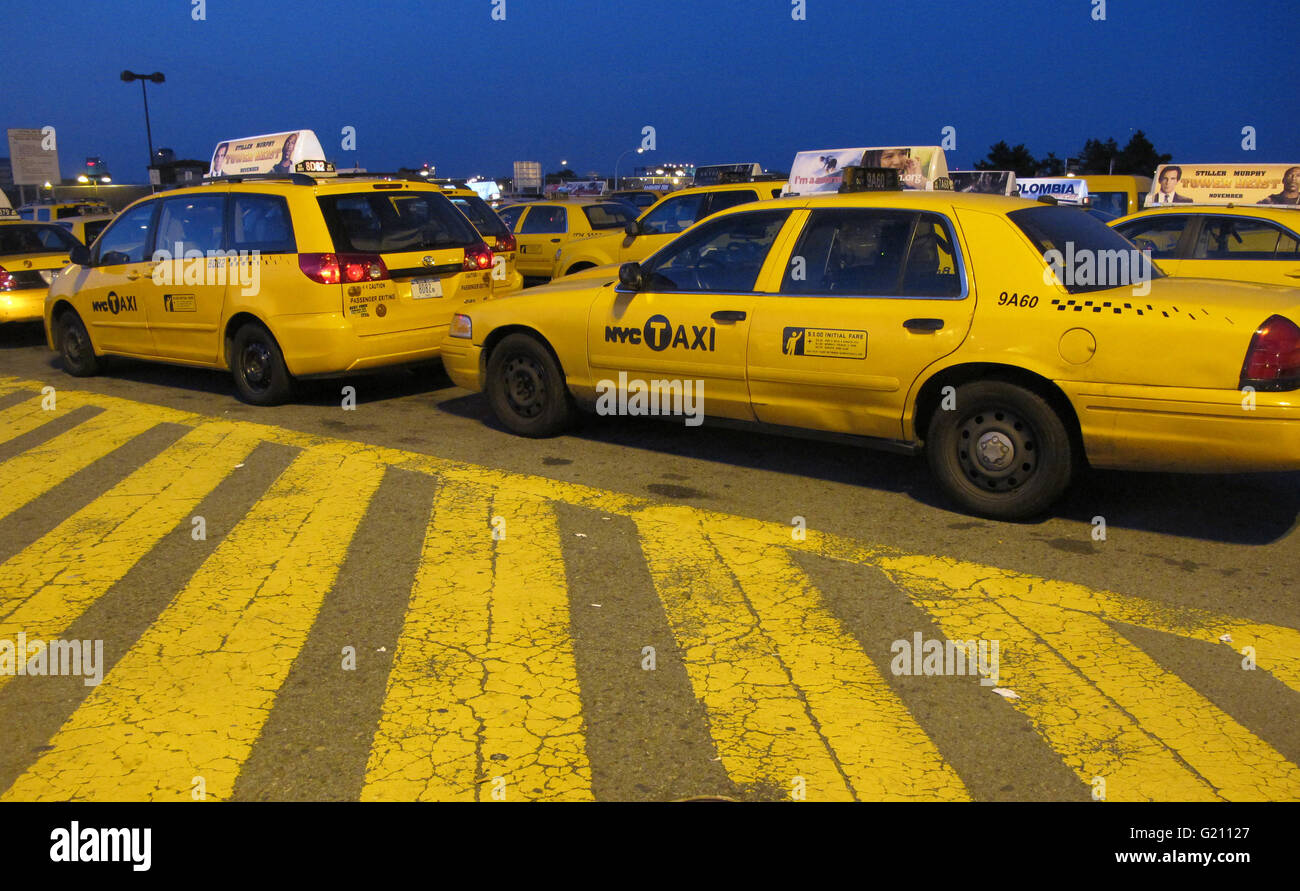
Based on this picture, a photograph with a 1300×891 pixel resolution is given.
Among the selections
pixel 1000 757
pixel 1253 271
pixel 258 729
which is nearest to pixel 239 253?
pixel 258 729

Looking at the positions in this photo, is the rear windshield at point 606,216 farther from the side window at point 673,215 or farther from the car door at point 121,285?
the car door at point 121,285

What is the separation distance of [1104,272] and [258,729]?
4.51m

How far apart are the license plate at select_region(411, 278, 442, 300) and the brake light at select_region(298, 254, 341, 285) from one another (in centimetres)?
62

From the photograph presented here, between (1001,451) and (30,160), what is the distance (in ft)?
165

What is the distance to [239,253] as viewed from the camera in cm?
873

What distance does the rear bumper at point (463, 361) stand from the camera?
309 inches

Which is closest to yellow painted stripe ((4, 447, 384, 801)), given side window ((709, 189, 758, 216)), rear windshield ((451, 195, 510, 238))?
side window ((709, 189, 758, 216))

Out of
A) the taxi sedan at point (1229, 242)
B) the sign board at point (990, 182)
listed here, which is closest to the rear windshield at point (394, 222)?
the taxi sedan at point (1229, 242)

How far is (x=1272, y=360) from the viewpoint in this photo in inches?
191

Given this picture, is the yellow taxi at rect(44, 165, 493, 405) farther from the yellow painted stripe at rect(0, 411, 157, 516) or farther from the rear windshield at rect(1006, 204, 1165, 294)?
the rear windshield at rect(1006, 204, 1165, 294)

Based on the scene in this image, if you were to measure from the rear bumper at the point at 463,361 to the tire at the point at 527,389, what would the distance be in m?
0.12

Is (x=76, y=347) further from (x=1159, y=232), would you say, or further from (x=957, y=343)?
Answer: (x=1159, y=232)
